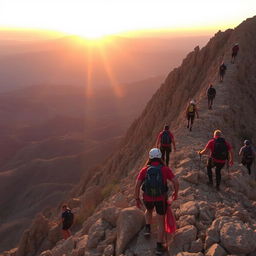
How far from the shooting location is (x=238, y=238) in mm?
7629

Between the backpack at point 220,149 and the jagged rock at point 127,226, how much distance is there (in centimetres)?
331

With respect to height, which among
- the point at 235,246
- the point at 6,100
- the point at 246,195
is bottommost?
the point at 6,100

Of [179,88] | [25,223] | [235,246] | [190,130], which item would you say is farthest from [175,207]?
[25,223]

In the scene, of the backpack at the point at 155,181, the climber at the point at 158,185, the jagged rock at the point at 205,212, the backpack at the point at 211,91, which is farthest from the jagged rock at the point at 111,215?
the backpack at the point at 211,91

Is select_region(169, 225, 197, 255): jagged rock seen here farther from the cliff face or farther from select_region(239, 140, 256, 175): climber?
select_region(239, 140, 256, 175): climber

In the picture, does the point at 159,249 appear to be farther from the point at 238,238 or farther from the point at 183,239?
the point at 238,238

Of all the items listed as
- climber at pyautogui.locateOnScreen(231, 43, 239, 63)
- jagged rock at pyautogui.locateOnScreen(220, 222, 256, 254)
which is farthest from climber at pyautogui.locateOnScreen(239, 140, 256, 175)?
climber at pyautogui.locateOnScreen(231, 43, 239, 63)

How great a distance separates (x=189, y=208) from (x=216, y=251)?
83.8 inches

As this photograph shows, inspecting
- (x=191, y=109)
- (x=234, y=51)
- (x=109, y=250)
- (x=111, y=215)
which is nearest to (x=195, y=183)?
(x=111, y=215)

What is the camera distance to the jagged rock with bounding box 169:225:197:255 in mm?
8062

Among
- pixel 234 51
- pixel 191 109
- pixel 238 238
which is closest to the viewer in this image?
pixel 238 238

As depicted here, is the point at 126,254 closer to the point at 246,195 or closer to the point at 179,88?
the point at 246,195

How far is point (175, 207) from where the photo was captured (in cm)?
1022

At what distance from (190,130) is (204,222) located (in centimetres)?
1123
